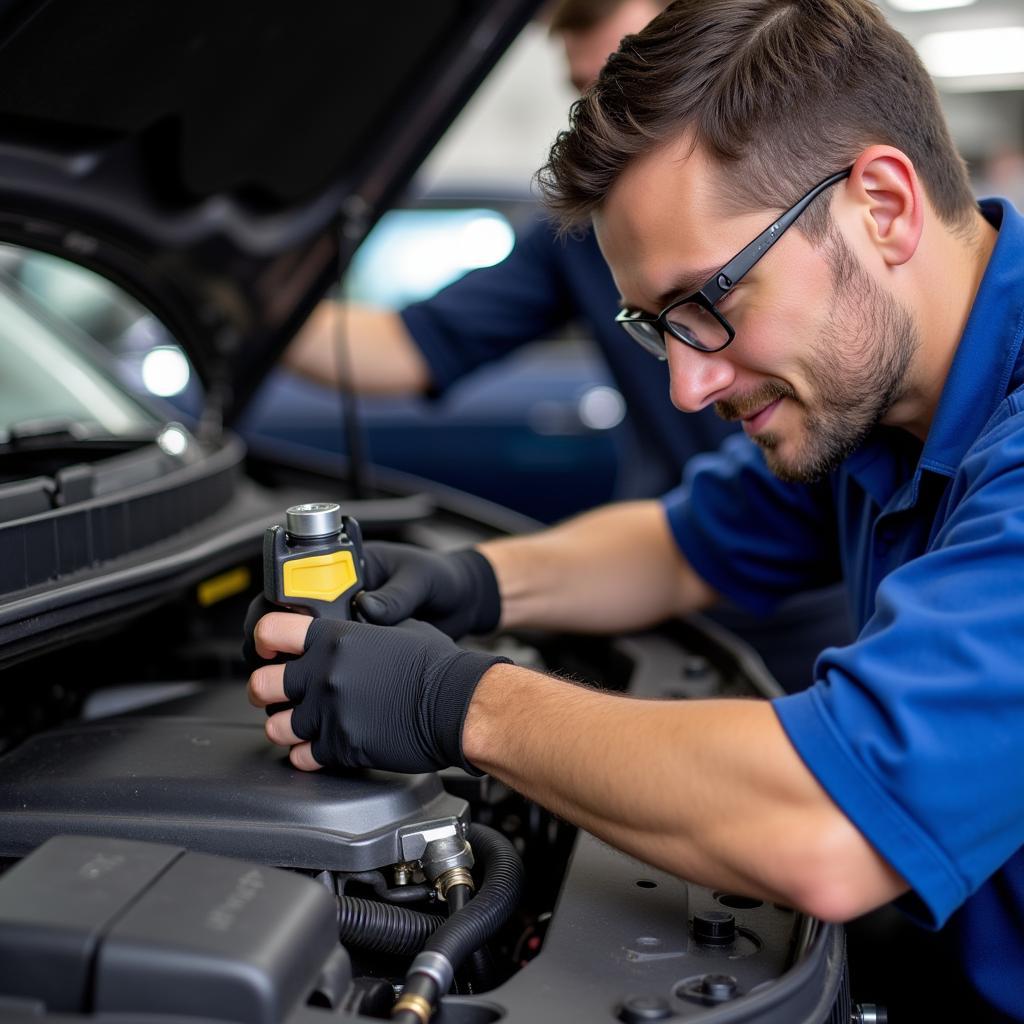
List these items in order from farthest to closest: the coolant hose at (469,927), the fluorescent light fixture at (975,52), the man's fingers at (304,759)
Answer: the fluorescent light fixture at (975,52) → the man's fingers at (304,759) → the coolant hose at (469,927)

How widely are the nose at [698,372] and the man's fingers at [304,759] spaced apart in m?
0.48

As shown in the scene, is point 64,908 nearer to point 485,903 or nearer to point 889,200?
point 485,903

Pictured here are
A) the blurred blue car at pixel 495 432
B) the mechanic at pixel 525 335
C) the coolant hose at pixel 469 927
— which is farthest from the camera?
the blurred blue car at pixel 495 432

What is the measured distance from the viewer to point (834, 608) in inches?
73.1

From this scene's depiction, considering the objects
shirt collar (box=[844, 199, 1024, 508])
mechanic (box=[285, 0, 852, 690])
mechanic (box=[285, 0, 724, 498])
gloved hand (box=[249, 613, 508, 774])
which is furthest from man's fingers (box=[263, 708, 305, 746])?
mechanic (box=[285, 0, 724, 498])

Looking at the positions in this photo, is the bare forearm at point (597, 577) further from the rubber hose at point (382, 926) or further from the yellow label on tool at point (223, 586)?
the rubber hose at point (382, 926)

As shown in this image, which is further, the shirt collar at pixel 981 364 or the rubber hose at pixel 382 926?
the shirt collar at pixel 981 364

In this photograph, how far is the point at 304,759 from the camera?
0.97m

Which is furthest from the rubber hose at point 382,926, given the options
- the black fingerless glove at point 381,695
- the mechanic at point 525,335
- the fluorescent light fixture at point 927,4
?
the fluorescent light fixture at point 927,4

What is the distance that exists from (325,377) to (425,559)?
39.0 inches

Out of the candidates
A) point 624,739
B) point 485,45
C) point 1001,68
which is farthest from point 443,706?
point 1001,68

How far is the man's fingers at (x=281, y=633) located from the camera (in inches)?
39.8

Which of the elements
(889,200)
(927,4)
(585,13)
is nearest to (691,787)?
(889,200)

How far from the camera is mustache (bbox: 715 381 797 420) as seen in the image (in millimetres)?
1120
